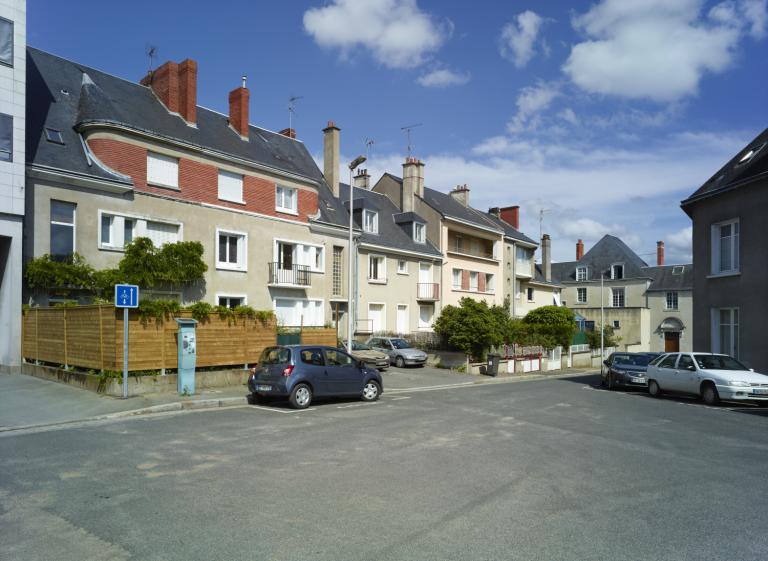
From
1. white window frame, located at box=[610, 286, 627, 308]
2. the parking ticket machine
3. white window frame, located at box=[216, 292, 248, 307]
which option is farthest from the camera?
white window frame, located at box=[610, 286, 627, 308]

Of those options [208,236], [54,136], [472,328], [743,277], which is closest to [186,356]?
[208,236]

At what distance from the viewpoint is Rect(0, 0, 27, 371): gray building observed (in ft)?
56.5

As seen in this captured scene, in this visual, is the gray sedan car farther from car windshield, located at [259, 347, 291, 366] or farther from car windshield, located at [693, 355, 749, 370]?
car windshield, located at [693, 355, 749, 370]

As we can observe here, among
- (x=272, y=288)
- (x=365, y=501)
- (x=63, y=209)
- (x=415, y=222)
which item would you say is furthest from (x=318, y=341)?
(x=415, y=222)

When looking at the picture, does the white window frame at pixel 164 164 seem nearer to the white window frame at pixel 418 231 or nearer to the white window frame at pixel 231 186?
the white window frame at pixel 231 186

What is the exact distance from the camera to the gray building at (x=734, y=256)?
62.1 feet

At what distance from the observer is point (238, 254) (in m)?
24.8

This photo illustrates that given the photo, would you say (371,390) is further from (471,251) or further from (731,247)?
(471,251)

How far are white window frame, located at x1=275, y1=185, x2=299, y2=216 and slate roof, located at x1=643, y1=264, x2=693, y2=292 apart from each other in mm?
41632

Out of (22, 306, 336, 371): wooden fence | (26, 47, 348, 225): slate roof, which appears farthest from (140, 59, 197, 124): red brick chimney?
(22, 306, 336, 371): wooden fence

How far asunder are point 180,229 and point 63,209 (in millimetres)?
4300

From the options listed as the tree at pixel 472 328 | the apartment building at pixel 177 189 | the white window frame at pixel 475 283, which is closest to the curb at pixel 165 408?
the apartment building at pixel 177 189

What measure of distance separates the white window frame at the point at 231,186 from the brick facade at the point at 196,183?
0.48ft

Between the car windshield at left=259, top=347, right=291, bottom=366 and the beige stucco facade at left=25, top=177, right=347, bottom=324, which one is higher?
the beige stucco facade at left=25, top=177, right=347, bottom=324
